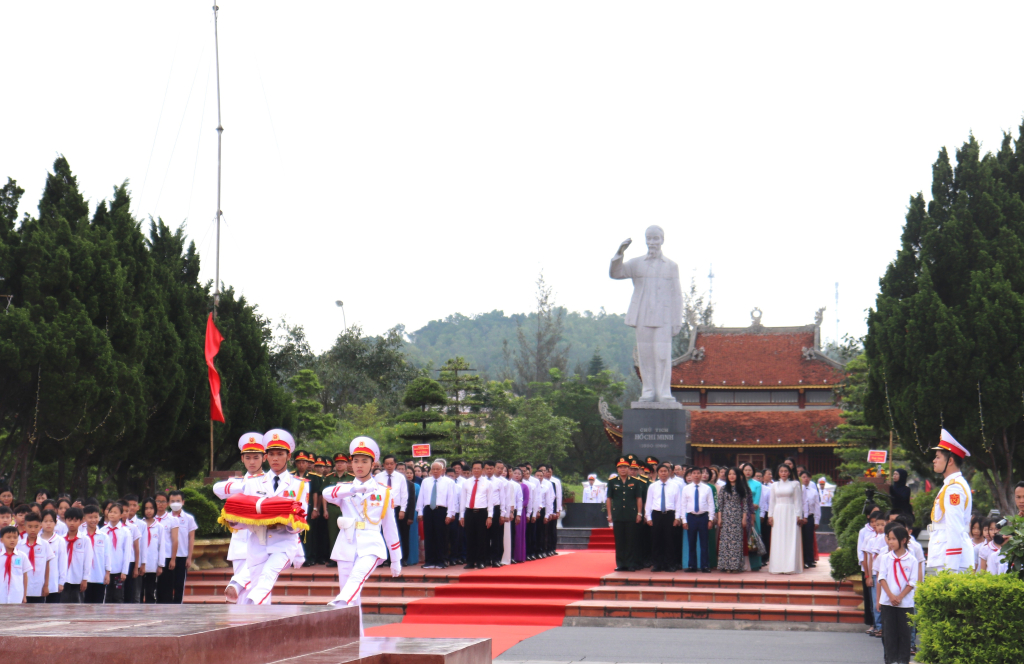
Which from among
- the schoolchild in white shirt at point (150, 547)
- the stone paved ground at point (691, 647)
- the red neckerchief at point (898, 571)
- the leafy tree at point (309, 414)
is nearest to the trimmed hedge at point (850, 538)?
the stone paved ground at point (691, 647)

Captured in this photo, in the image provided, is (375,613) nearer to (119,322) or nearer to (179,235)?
(119,322)

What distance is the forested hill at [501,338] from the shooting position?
8550 centimetres

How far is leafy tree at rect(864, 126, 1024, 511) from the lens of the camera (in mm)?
18297

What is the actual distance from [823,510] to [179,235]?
1550cm

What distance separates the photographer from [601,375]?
4881cm

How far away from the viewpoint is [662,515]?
44.2ft

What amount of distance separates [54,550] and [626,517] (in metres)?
7.24

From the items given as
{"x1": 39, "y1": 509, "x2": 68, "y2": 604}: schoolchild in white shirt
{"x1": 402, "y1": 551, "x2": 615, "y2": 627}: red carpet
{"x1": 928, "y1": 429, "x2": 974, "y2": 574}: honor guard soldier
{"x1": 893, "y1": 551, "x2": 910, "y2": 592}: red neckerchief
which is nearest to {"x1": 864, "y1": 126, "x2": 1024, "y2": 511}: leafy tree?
{"x1": 402, "y1": 551, "x2": 615, "y2": 627}: red carpet

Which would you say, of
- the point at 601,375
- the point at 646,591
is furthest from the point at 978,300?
the point at 601,375

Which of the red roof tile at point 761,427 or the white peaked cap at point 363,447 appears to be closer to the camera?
the white peaked cap at point 363,447

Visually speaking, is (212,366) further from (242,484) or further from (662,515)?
(242,484)

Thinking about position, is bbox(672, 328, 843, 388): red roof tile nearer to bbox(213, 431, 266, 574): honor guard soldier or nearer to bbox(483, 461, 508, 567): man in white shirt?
bbox(483, 461, 508, 567): man in white shirt

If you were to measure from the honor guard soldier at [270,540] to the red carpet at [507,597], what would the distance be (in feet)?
13.2

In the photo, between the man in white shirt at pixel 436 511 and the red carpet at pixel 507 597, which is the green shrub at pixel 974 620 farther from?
the man in white shirt at pixel 436 511
